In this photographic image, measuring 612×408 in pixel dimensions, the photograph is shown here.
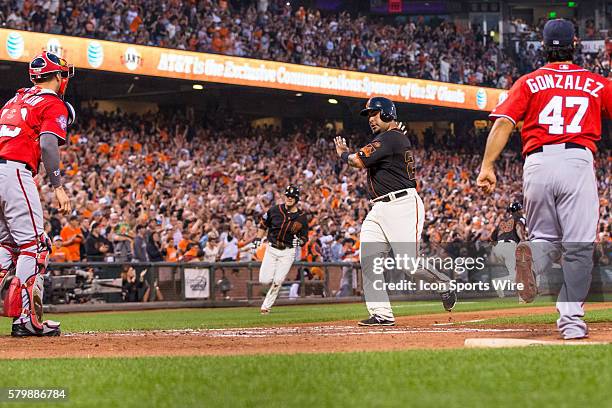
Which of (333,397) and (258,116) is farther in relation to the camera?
(258,116)

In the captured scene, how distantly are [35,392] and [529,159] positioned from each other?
4.04 m

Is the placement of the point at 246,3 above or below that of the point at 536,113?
above

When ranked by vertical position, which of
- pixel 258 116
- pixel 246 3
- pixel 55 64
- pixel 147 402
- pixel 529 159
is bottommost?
pixel 147 402

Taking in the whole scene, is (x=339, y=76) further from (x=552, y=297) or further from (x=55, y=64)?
(x=55, y=64)

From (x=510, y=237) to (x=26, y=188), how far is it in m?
12.0

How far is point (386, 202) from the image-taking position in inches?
396

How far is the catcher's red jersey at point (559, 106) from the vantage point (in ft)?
23.3

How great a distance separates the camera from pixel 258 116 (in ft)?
113

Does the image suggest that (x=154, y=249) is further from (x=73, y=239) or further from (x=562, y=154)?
(x=562, y=154)

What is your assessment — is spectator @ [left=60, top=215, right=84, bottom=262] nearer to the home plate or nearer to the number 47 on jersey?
the home plate

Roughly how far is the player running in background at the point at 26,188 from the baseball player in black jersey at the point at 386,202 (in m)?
2.99

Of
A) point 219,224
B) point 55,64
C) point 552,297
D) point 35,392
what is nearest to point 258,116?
point 219,224

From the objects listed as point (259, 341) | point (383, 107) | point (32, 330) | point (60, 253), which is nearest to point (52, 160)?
point (32, 330)

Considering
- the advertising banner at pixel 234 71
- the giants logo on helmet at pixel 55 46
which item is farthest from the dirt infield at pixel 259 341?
the advertising banner at pixel 234 71
